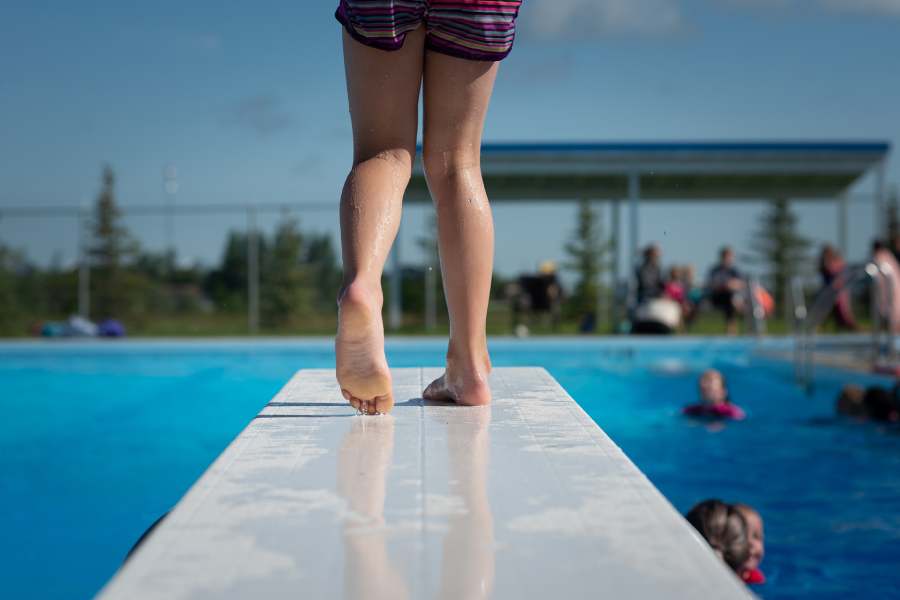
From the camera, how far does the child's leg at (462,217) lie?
1.82 meters

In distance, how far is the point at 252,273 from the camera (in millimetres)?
13195

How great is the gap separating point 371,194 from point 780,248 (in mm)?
13786

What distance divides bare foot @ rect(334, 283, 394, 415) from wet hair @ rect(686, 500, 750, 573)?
1351 millimetres

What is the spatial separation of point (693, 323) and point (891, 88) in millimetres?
14316

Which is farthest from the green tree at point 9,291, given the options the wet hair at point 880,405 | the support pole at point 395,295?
the wet hair at point 880,405

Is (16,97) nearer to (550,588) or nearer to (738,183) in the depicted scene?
(738,183)

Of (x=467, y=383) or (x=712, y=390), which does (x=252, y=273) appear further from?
(x=467, y=383)

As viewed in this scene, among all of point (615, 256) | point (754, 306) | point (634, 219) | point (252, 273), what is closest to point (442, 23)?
point (754, 306)

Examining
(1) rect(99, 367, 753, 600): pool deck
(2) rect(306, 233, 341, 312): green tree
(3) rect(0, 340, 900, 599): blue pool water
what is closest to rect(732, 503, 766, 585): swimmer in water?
(3) rect(0, 340, 900, 599): blue pool water

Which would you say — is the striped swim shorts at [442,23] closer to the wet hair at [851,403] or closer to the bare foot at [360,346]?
the bare foot at [360,346]

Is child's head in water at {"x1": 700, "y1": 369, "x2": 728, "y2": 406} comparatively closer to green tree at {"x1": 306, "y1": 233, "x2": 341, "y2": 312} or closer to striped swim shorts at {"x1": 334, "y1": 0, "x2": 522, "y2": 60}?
striped swim shorts at {"x1": 334, "y1": 0, "x2": 522, "y2": 60}

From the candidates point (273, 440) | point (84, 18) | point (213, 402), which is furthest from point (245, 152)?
point (273, 440)

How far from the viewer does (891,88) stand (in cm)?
2338

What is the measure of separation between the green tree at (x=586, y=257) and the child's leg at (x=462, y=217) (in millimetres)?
12391
